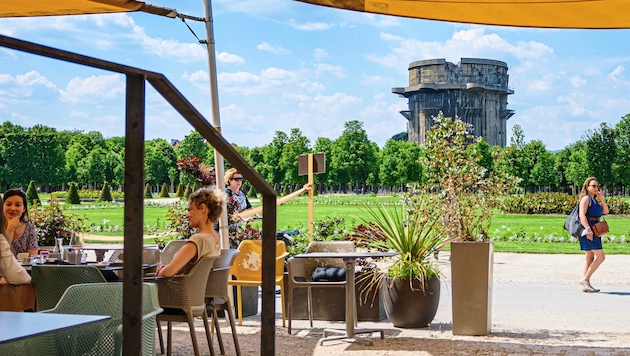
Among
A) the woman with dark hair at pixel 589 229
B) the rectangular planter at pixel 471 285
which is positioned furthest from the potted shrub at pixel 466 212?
the woman with dark hair at pixel 589 229

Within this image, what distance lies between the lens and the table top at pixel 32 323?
95.3 inches


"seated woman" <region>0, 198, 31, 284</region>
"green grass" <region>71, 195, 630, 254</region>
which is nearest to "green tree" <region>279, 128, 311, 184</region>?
"green grass" <region>71, 195, 630, 254</region>

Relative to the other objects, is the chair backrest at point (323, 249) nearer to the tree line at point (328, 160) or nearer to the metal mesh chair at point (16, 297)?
the metal mesh chair at point (16, 297)

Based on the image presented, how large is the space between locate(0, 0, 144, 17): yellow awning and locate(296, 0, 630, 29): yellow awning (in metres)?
1.57

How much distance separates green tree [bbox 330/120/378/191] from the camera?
74.2 meters

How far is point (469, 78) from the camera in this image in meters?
85.8

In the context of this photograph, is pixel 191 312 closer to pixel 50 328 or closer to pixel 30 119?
pixel 50 328

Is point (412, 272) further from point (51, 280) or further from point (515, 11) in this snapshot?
point (51, 280)

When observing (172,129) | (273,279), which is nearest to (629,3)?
(273,279)

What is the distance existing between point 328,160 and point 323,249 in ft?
228

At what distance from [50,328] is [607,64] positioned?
118 m

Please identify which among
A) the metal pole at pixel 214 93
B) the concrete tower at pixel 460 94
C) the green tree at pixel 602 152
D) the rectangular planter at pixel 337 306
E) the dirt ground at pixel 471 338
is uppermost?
the concrete tower at pixel 460 94

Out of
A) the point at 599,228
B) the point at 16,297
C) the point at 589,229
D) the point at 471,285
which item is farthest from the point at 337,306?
the point at 599,228

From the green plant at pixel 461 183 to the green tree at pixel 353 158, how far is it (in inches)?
2592
